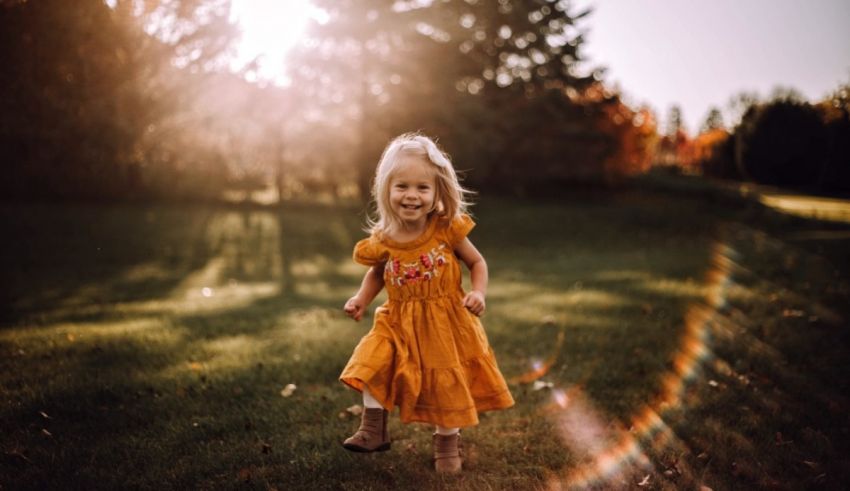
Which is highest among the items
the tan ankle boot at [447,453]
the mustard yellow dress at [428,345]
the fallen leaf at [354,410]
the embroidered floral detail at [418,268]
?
the embroidered floral detail at [418,268]

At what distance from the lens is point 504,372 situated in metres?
5.13

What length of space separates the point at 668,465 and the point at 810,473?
0.81 metres

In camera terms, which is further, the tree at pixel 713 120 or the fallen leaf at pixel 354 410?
the tree at pixel 713 120

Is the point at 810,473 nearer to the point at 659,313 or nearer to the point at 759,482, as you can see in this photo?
the point at 759,482

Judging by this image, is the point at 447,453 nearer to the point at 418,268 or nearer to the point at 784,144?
the point at 418,268

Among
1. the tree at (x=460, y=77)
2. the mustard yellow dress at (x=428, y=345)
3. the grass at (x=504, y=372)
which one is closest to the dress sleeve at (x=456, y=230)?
the mustard yellow dress at (x=428, y=345)

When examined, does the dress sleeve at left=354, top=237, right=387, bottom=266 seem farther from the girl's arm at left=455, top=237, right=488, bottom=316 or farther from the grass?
the grass

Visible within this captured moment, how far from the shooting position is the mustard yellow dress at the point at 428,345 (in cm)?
312

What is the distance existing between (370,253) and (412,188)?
0.47 m

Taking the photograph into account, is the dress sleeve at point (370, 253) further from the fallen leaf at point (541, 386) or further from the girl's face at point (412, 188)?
the fallen leaf at point (541, 386)

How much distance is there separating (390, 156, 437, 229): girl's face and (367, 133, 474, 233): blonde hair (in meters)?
0.03

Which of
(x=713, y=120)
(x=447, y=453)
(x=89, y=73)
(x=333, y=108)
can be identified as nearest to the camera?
(x=447, y=453)

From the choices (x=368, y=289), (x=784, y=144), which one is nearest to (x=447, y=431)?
(x=368, y=289)

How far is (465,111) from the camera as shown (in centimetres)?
2175
